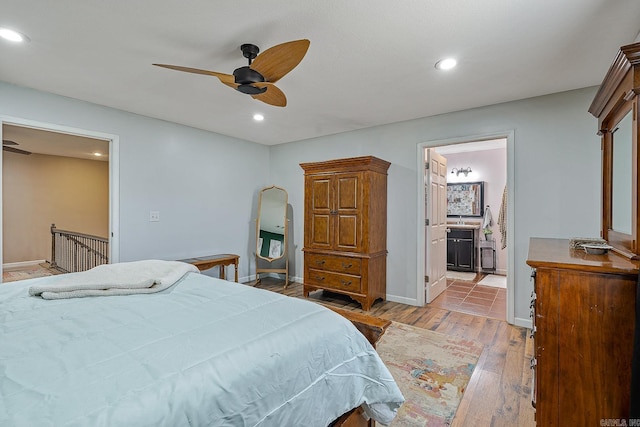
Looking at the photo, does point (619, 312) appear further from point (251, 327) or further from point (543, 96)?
point (543, 96)

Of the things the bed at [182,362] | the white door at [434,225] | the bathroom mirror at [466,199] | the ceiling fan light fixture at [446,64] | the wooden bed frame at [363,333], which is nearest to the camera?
the bed at [182,362]

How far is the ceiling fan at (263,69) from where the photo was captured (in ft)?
5.68

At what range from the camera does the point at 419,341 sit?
276cm

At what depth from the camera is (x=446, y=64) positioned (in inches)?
90.9

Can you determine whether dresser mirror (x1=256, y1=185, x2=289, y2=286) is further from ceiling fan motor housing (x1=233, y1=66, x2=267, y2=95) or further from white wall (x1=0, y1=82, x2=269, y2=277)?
ceiling fan motor housing (x1=233, y1=66, x2=267, y2=95)

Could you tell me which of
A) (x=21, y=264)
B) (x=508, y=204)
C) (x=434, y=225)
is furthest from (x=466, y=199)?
(x=21, y=264)

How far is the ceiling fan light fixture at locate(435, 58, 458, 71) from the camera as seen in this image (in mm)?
2247

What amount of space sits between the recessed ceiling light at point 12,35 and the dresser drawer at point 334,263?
10.7 feet

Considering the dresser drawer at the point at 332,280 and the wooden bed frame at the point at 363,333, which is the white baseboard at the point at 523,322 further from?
the wooden bed frame at the point at 363,333

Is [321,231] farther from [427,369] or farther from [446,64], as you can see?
[446,64]

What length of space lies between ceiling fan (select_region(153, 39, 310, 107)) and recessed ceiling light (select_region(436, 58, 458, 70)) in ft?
3.76

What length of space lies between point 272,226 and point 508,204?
10.6 feet

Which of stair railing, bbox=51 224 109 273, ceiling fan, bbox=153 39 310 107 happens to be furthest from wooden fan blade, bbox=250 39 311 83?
stair railing, bbox=51 224 109 273

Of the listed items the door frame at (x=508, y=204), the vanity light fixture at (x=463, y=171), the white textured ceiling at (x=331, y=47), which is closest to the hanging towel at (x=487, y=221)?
the vanity light fixture at (x=463, y=171)
